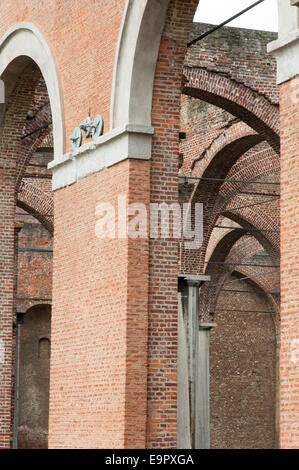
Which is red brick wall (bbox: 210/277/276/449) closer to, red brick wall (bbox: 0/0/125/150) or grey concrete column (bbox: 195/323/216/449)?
grey concrete column (bbox: 195/323/216/449)

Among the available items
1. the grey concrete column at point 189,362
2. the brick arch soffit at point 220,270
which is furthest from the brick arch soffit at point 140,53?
the brick arch soffit at point 220,270

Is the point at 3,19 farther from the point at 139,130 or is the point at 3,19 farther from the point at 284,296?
the point at 284,296

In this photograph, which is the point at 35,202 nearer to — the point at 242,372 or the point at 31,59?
the point at 31,59

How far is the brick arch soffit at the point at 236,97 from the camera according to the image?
16875 millimetres

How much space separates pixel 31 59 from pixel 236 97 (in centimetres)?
406

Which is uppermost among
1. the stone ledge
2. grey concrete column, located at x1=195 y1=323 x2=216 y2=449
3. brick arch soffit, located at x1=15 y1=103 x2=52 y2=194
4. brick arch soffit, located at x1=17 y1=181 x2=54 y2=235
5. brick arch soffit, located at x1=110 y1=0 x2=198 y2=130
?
brick arch soffit, located at x1=17 y1=181 x2=54 y2=235

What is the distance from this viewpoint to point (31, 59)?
14406 mm

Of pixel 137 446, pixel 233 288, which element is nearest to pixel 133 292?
pixel 137 446

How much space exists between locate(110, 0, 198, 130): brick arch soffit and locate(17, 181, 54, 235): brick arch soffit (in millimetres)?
13281

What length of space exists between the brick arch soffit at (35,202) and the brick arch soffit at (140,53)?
13.3m

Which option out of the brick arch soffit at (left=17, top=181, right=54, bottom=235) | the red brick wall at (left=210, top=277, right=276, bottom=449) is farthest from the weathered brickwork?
the red brick wall at (left=210, top=277, right=276, bottom=449)

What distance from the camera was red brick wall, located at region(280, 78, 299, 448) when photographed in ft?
24.5

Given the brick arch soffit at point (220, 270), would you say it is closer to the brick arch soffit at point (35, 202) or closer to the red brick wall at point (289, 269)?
the brick arch soffit at point (35, 202)

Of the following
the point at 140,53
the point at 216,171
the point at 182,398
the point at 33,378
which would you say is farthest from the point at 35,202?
the point at 140,53
